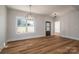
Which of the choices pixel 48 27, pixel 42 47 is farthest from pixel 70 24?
pixel 42 47

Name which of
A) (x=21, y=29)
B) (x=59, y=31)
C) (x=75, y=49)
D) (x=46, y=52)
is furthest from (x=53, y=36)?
(x=21, y=29)

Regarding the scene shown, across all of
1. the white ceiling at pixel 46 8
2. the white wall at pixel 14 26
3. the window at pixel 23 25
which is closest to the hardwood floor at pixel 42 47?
the white wall at pixel 14 26

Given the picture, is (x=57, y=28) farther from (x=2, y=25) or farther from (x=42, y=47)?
(x=2, y=25)

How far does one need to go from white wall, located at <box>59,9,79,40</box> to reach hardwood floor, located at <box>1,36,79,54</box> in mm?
130

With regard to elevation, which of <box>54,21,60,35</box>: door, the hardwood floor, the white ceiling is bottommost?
the hardwood floor

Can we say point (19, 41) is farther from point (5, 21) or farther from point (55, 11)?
point (55, 11)

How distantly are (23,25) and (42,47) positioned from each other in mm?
628

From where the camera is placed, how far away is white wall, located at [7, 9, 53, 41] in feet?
5.64

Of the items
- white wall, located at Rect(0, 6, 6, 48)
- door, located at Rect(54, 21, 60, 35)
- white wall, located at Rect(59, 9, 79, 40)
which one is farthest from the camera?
door, located at Rect(54, 21, 60, 35)

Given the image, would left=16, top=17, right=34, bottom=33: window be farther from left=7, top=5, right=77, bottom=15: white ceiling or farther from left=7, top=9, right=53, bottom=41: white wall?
left=7, top=5, right=77, bottom=15: white ceiling

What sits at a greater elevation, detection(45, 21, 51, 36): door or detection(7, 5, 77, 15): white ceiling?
detection(7, 5, 77, 15): white ceiling

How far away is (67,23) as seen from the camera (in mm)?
1894

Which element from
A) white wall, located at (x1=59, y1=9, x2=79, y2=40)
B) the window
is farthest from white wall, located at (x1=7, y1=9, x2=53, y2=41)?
white wall, located at (x1=59, y1=9, x2=79, y2=40)

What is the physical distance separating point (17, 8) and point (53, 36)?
987 millimetres
